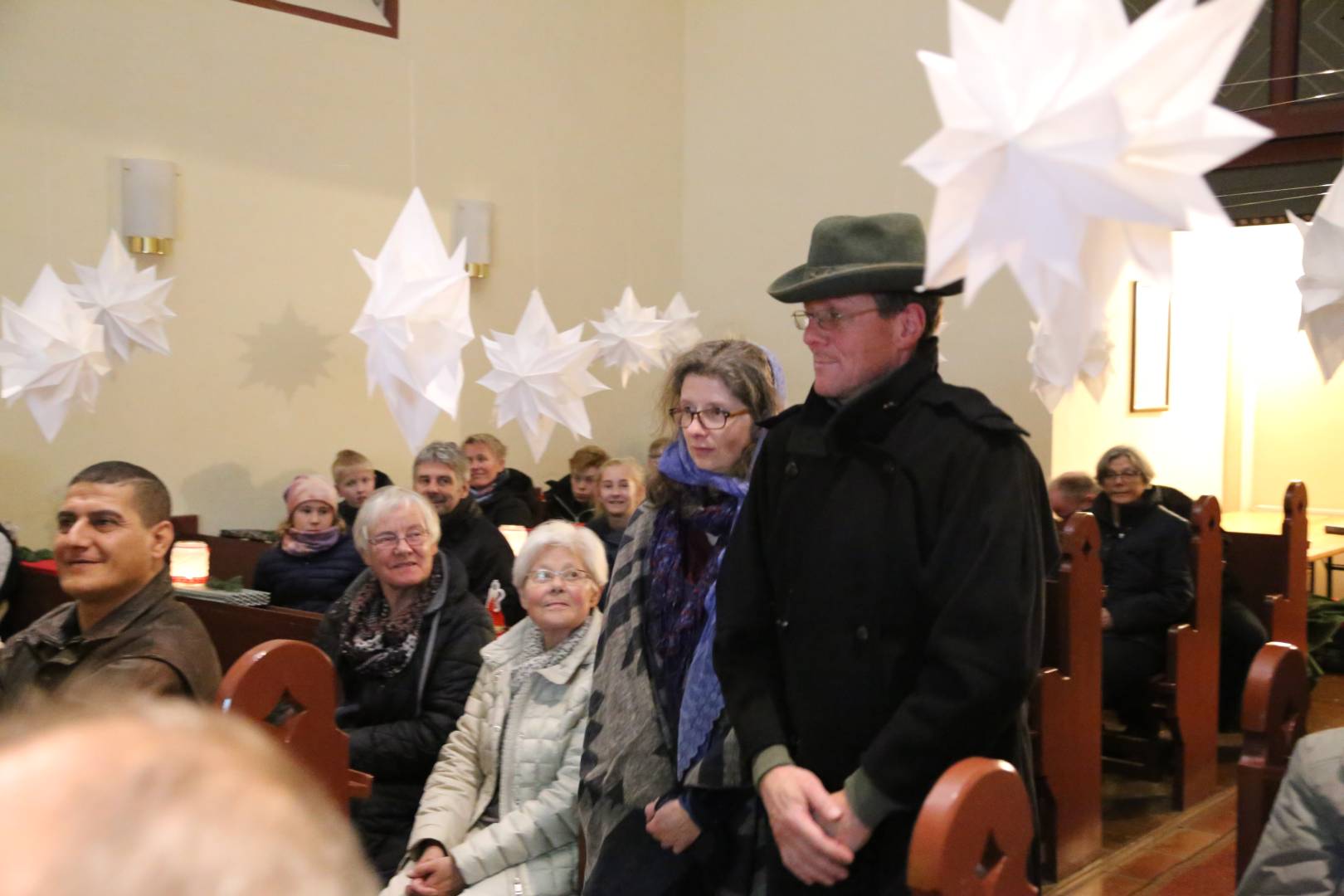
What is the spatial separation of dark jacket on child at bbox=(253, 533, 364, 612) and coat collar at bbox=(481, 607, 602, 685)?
2.36 metres

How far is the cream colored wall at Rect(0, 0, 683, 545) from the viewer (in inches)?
250

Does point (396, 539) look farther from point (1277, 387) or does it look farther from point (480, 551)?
point (1277, 387)

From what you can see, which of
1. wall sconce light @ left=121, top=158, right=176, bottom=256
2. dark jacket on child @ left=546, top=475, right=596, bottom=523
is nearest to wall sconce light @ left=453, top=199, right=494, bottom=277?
dark jacket on child @ left=546, top=475, right=596, bottom=523

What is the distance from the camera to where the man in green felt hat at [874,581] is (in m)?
1.71

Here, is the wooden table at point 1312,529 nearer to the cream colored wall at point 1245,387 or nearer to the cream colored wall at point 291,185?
the cream colored wall at point 1245,387

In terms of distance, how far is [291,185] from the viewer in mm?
7270

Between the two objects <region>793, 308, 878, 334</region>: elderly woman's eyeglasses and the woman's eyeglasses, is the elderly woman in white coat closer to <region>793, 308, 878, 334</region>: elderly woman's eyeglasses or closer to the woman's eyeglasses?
the woman's eyeglasses

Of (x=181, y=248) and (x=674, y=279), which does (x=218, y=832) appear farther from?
(x=674, y=279)

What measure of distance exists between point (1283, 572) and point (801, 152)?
4526mm

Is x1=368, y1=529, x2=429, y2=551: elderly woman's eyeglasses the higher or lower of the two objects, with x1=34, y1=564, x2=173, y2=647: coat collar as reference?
higher

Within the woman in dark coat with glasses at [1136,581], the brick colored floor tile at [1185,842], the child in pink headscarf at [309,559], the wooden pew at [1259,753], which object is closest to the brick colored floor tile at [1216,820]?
the brick colored floor tile at [1185,842]

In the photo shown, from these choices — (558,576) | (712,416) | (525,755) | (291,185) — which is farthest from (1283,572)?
(291,185)

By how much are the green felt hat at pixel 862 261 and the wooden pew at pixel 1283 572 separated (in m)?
4.23

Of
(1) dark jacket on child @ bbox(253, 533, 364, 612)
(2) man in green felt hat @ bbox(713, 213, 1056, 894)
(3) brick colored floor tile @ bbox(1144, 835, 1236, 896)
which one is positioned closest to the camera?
(2) man in green felt hat @ bbox(713, 213, 1056, 894)
